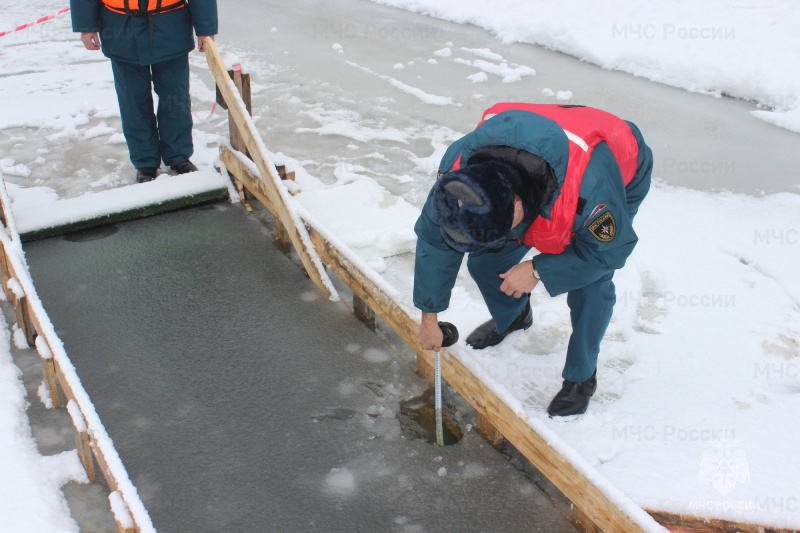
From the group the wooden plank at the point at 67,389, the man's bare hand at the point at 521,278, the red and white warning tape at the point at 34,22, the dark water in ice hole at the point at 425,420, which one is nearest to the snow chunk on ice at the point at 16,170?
the wooden plank at the point at 67,389

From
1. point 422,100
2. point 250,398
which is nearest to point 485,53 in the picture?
point 422,100

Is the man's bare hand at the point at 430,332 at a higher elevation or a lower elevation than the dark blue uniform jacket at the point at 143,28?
lower

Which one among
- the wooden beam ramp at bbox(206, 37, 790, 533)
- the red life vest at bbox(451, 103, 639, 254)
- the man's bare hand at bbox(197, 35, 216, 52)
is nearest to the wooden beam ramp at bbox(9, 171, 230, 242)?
the wooden beam ramp at bbox(206, 37, 790, 533)

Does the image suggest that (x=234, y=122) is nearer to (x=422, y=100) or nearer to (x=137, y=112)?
(x=137, y=112)

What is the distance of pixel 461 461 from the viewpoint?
9.14 feet

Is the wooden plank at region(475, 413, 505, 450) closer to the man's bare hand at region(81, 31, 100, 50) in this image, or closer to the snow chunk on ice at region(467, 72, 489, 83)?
the man's bare hand at region(81, 31, 100, 50)

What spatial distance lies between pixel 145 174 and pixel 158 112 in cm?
43

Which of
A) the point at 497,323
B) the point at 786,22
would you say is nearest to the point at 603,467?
the point at 497,323

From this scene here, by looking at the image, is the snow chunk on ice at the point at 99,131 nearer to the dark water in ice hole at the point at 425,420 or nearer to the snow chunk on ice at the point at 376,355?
the snow chunk on ice at the point at 376,355

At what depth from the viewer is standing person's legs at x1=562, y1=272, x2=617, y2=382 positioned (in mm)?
2537

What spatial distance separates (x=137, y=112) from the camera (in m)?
4.68

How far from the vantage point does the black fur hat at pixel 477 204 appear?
1843 millimetres

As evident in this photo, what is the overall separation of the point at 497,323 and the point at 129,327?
1815mm

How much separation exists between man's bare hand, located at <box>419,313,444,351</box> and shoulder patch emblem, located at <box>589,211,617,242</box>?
66cm
